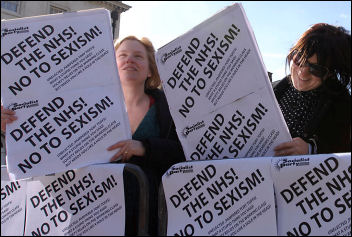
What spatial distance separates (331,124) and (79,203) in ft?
3.94

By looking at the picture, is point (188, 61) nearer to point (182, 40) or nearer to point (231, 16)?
point (182, 40)

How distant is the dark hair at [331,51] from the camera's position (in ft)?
5.46

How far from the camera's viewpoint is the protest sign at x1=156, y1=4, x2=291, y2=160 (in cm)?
156

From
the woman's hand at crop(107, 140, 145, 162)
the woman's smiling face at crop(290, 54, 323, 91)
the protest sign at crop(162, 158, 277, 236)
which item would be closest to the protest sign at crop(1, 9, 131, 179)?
the woman's hand at crop(107, 140, 145, 162)

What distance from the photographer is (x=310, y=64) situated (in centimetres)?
168

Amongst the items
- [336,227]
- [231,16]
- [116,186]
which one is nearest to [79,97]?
[116,186]

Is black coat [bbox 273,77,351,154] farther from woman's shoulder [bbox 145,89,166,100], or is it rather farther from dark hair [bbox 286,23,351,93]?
woman's shoulder [bbox 145,89,166,100]

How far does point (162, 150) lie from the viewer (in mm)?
1827

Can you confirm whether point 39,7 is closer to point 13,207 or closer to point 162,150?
point 13,207

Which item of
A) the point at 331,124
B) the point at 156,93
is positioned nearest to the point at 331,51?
the point at 331,124

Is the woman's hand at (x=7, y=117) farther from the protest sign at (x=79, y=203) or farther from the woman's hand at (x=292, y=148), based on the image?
the woman's hand at (x=292, y=148)

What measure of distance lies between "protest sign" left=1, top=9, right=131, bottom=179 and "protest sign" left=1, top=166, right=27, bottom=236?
0.62 ft

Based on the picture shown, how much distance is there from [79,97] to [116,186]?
0.46 m

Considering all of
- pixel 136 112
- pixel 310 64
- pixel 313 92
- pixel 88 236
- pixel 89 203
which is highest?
pixel 310 64
